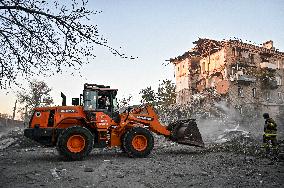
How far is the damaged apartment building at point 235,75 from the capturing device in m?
36.7

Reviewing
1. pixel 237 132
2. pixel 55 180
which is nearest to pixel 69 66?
pixel 55 180

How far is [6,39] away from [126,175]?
4.23 m

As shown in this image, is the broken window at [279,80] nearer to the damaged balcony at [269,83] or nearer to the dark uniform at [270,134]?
the damaged balcony at [269,83]

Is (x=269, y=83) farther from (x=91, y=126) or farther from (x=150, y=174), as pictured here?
(x=150, y=174)

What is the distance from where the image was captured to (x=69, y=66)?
6504mm

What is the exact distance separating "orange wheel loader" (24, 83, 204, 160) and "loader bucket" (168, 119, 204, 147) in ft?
3.51

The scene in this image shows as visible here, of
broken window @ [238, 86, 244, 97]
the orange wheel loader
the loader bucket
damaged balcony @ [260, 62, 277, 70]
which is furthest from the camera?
damaged balcony @ [260, 62, 277, 70]

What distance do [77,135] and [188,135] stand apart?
434cm

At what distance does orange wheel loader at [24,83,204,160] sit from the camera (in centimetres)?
908

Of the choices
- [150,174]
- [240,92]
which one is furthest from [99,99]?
[240,92]

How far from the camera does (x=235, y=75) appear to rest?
3588 centimetres

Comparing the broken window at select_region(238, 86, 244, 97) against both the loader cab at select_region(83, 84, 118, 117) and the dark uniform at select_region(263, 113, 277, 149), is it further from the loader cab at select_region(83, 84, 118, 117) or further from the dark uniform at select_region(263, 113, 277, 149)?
the loader cab at select_region(83, 84, 118, 117)

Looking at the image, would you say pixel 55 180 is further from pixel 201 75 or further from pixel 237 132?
pixel 201 75

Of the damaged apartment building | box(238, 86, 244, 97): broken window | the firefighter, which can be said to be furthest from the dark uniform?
box(238, 86, 244, 97): broken window
